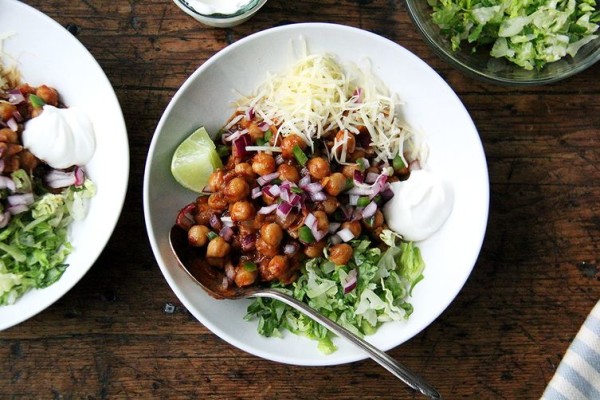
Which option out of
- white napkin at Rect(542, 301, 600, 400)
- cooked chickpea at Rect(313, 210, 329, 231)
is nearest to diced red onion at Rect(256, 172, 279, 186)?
cooked chickpea at Rect(313, 210, 329, 231)

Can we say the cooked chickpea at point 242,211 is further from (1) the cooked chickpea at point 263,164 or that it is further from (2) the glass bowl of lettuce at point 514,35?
(2) the glass bowl of lettuce at point 514,35

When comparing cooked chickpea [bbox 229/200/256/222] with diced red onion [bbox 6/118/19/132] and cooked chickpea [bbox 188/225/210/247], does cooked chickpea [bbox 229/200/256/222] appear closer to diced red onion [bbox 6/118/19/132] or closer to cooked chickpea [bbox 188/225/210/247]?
cooked chickpea [bbox 188/225/210/247]

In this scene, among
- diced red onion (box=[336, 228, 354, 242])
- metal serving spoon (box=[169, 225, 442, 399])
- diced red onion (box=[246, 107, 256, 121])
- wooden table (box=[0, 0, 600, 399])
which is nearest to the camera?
metal serving spoon (box=[169, 225, 442, 399])

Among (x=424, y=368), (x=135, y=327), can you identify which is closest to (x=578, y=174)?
(x=424, y=368)

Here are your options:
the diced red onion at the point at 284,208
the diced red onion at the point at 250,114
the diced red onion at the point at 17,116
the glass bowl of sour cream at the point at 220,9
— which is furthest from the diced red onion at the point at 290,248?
the diced red onion at the point at 17,116

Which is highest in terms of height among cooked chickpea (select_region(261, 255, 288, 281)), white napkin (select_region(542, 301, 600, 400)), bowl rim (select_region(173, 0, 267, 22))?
bowl rim (select_region(173, 0, 267, 22))

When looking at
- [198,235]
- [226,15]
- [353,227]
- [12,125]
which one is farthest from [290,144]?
[12,125]

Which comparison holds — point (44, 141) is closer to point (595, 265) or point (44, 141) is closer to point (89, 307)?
point (89, 307)
